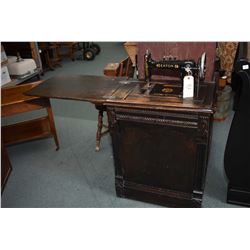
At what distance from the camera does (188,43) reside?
1.92 meters

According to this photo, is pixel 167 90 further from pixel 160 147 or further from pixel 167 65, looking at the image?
pixel 160 147

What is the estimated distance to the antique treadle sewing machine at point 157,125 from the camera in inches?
68.6

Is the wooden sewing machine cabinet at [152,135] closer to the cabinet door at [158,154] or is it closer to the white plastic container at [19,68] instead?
the cabinet door at [158,154]

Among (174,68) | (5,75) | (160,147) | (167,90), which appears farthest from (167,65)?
(5,75)

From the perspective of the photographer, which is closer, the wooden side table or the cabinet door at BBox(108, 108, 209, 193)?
the cabinet door at BBox(108, 108, 209, 193)

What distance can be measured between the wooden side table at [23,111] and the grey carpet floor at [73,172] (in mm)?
225

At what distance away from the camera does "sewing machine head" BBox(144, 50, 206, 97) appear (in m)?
1.78

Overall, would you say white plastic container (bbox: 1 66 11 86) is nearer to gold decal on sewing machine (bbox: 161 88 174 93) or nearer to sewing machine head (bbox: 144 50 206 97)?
sewing machine head (bbox: 144 50 206 97)

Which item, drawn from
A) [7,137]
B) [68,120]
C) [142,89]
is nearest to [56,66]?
[68,120]

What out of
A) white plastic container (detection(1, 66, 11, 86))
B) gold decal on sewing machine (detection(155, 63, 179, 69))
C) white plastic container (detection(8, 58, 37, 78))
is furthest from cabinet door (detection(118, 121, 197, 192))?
white plastic container (detection(8, 58, 37, 78))

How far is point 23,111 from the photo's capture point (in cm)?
273

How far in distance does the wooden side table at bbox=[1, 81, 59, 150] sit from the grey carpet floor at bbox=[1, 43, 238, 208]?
0.74 ft

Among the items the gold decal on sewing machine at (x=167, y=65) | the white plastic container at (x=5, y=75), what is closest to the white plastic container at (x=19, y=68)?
the white plastic container at (x=5, y=75)

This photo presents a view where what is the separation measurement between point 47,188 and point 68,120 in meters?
1.42
